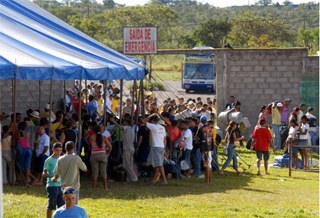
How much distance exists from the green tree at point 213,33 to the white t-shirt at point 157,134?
5632 cm

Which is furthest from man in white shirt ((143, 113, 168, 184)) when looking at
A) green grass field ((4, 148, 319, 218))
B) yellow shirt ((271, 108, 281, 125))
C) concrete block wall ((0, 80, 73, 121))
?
yellow shirt ((271, 108, 281, 125))

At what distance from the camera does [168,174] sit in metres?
19.6

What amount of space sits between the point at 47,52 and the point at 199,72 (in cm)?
3640

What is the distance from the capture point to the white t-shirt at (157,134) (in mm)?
18219

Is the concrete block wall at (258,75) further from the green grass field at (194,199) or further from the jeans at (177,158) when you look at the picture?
the jeans at (177,158)

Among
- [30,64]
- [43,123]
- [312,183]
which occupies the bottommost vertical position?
[312,183]

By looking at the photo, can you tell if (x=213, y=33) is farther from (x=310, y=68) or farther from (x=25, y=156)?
(x=25, y=156)

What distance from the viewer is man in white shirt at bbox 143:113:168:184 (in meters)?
18.2

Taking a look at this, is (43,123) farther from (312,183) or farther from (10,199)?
(312,183)

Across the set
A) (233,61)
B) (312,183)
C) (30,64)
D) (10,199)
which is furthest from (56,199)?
(233,61)

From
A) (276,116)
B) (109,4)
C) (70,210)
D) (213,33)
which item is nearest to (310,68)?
(276,116)

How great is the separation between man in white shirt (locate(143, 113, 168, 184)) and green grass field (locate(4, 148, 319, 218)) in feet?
1.20

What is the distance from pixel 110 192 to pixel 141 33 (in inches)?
343

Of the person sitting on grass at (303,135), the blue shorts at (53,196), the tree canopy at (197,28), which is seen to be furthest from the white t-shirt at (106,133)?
the tree canopy at (197,28)
